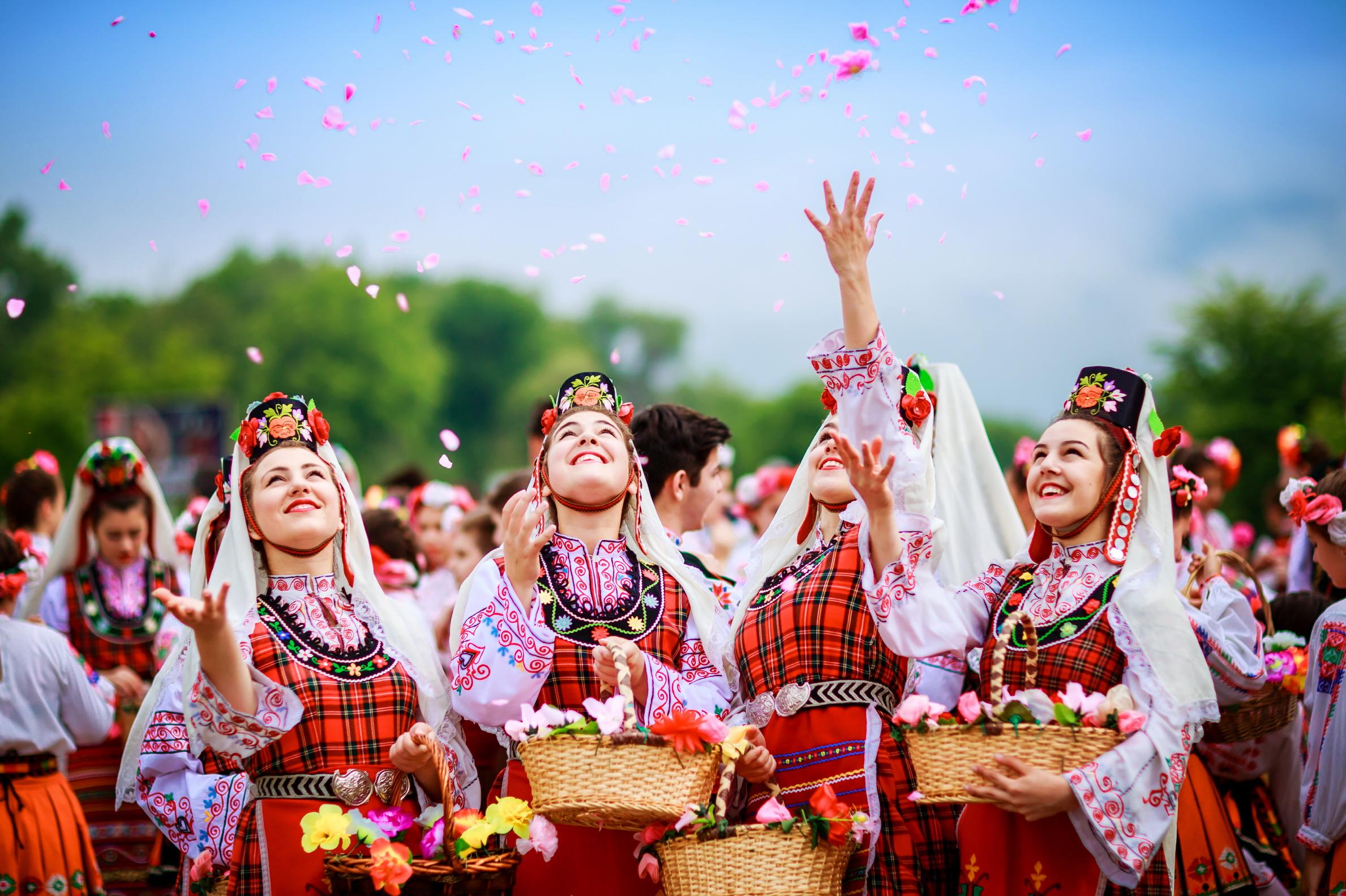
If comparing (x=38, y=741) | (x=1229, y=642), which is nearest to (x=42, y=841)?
A: (x=38, y=741)

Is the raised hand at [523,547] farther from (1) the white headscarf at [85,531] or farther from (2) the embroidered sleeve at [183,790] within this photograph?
(1) the white headscarf at [85,531]

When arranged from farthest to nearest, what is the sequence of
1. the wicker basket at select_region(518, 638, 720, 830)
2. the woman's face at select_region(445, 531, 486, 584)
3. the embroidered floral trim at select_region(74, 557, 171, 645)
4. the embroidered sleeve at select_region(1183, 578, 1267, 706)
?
the woman's face at select_region(445, 531, 486, 584) → the embroidered floral trim at select_region(74, 557, 171, 645) → the embroidered sleeve at select_region(1183, 578, 1267, 706) → the wicker basket at select_region(518, 638, 720, 830)

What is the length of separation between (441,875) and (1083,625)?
1.98 meters

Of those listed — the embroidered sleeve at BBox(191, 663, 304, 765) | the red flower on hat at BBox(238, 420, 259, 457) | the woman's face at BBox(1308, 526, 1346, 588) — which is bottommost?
the embroidered sleeve at BBox(191, 663, 304, 765)

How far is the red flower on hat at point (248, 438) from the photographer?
14.1 feet

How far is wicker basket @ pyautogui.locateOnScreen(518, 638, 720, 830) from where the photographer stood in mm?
3352

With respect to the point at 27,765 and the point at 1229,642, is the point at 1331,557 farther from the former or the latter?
the point at 27,765

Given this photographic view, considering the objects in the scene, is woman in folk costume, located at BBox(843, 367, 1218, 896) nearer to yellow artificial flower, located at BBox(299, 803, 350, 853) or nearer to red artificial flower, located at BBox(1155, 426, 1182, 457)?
red artificial flower, located at BBox(1155, 426, 1182, 457)

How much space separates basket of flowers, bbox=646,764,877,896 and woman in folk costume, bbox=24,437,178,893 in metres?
3.88

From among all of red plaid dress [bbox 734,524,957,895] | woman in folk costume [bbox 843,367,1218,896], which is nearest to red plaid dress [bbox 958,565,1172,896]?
woman in folk costume [bbox 843,367,1218,896]

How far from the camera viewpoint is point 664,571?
4.28 metres

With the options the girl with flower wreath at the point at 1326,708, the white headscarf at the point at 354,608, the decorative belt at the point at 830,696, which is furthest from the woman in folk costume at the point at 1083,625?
the white headscarf at the point at 354,608

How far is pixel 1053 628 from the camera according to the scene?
389 cm

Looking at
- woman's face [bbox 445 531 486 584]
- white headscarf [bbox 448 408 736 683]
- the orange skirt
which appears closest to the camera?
white headscarf [bbox 448 408 736 683]
